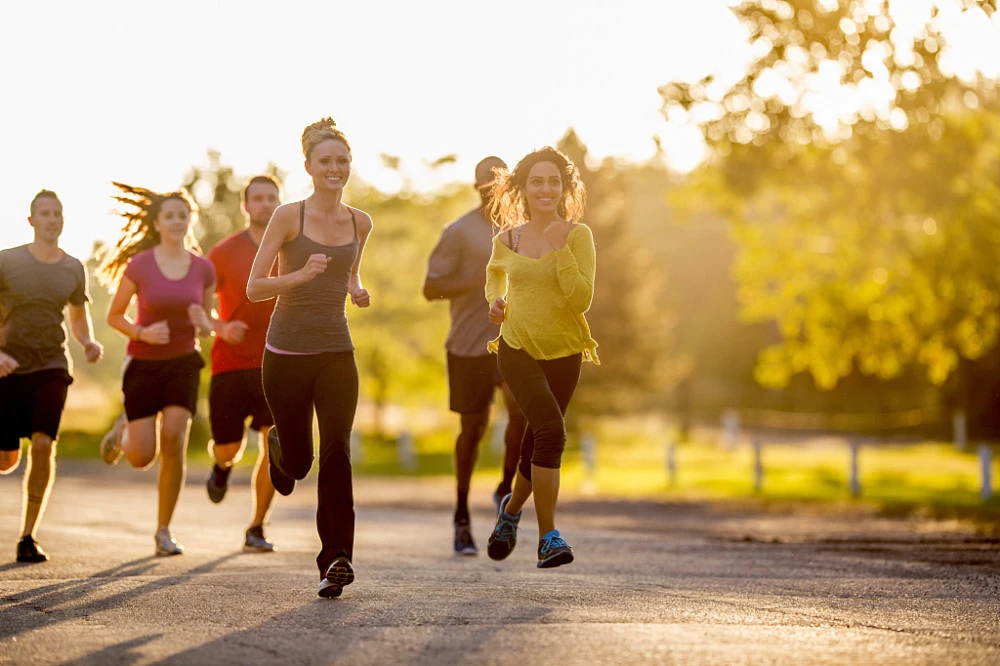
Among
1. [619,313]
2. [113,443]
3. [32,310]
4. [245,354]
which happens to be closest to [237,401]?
[245,354]

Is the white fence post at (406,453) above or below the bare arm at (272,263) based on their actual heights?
below

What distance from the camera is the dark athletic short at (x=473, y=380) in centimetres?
952

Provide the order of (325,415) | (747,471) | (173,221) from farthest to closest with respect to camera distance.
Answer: (747,471), (173,221), (325,415)

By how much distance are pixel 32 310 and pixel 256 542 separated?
7.03 feet

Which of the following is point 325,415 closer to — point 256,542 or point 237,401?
point 237,401

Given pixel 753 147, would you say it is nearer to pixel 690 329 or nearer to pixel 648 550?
pixel 648 550

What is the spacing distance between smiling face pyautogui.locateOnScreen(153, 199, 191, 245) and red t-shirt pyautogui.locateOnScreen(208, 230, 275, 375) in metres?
0.32

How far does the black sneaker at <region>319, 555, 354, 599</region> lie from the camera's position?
6.36 m

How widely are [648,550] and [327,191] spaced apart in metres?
4.49

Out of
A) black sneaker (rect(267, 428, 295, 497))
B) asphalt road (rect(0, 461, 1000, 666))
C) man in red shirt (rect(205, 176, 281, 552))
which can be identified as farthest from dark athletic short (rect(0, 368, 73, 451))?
black sneaker (rect(267, 428, 295, 497))

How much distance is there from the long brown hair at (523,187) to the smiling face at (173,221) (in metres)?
2.56

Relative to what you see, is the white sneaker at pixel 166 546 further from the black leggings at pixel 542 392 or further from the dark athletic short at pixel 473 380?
the black leggings at pixel 542 392

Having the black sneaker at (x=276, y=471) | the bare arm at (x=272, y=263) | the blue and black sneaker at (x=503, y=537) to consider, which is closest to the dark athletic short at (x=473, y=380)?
the blue and black sneaker at (x=503, y=537)

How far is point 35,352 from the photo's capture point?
346 inches
